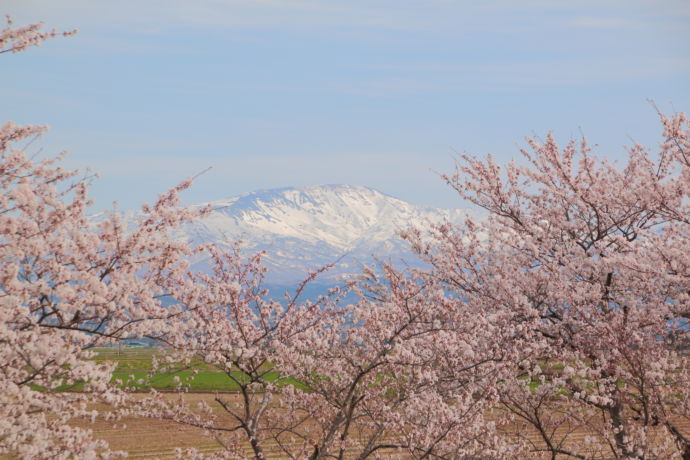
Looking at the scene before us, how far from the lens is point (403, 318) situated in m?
9.20

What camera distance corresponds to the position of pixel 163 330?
6457 mm

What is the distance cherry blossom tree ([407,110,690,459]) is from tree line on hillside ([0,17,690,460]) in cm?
5

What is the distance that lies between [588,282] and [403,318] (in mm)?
3365

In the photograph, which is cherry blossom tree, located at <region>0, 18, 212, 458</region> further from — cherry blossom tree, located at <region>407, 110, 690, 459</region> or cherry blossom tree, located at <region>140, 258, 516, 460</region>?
cherry blossom tree, located at <region>407, 110, 690, 459</region>

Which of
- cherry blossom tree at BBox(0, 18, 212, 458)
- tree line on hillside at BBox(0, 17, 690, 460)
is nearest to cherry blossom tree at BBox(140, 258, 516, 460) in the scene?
tree line on hillside at BBox(0, 17, 690, 460)

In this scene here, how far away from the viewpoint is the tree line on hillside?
5.93 metres

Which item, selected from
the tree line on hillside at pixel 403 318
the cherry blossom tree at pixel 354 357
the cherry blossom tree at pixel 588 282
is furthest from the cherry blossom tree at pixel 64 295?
the cherry blossom tree at pixel 588 282

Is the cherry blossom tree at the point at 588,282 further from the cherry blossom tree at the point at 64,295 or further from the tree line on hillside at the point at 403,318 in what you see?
the cherry blossom tree at the point at 64,295

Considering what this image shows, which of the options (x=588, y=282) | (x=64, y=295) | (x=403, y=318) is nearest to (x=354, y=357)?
(x=403, y=318)

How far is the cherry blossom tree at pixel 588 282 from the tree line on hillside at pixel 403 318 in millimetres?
45

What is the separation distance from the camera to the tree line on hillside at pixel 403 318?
5.93 meters

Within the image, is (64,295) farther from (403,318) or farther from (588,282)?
(588,282)

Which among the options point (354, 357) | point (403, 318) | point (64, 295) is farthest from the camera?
point (354, 357)

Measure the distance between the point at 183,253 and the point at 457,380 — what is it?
17.3 ft
